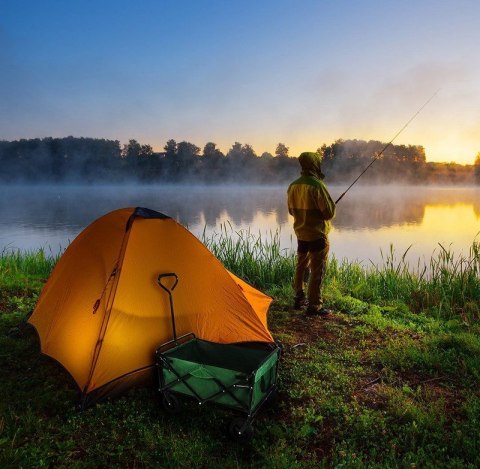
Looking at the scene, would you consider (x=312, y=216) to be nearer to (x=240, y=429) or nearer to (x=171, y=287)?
(x=171, y=287)

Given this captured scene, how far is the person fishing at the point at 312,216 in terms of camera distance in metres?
5.95

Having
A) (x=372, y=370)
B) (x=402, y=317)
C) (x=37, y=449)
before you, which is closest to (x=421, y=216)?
(x=402, y=317)

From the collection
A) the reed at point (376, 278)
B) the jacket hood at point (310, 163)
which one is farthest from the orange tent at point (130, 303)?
the reed at point (376, 278)

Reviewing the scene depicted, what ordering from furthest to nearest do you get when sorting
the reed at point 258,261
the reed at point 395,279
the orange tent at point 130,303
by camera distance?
1. the reed at point 258,261
2. the reed at point 395,279
3. the orange tent at point 130,303

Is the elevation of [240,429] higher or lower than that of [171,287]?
lower

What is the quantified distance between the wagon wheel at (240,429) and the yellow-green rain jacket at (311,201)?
10.8 feet

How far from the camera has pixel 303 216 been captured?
20.1ft

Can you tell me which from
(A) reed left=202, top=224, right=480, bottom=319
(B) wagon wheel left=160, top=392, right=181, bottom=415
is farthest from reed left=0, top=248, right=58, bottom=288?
(B) wagon wheel left=160, top=392, right=181, bottom=415

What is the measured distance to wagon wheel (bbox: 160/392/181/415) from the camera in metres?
3.68

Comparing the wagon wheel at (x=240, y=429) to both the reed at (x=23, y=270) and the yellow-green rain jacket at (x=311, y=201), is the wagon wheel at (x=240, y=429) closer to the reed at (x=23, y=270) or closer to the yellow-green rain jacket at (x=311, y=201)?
the yellow-green rain jacket at (x=311, y=201)

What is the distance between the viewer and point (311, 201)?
5.97 m

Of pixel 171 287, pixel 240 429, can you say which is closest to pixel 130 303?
pixel 171 287

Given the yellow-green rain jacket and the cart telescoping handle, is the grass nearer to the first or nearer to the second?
the cart telescoping handle

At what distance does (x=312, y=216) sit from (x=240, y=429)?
3431mm
